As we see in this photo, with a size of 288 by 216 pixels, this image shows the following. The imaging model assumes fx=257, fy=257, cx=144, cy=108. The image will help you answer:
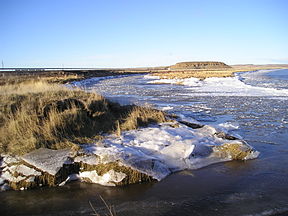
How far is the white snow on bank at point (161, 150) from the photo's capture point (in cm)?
609

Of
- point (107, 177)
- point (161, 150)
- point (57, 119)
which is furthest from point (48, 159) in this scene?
point (161, 150)

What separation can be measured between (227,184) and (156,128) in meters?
3.60

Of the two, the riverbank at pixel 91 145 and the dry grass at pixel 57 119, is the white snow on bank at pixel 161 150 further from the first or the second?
the dry grass at pixel 57 119

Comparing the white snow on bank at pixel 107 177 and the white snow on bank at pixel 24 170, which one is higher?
the white snow on bank at pixel 24 170

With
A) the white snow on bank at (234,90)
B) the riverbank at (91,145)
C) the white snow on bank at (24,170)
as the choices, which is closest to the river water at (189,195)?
the riverbank at (91,145)

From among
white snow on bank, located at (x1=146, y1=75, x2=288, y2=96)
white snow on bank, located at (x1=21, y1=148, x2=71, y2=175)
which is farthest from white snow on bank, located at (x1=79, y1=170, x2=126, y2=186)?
white snow on bank, located at (x1=146, y1=75, x2=288, y2=96)

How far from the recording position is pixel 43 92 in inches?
420

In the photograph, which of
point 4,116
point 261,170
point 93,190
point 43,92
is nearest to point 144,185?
point 93,190

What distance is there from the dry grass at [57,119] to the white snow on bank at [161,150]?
66cm

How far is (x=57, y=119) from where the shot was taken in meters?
7.89

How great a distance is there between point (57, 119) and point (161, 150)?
3342 millimetres

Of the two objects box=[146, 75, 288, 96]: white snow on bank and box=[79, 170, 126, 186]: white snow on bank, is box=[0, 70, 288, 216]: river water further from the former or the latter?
box=[146, 75, 288, 96]: white snow on bank

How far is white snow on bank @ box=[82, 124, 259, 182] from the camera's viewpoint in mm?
6091

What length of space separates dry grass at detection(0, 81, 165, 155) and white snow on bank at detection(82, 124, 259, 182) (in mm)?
662
